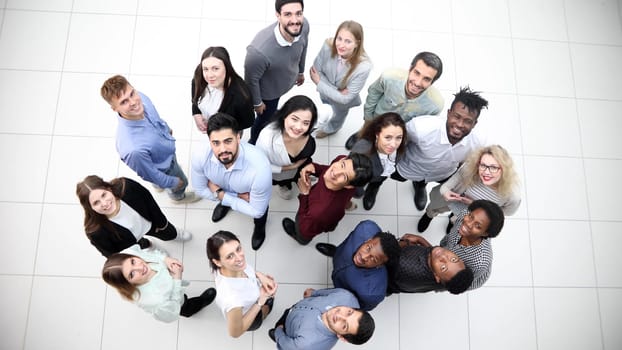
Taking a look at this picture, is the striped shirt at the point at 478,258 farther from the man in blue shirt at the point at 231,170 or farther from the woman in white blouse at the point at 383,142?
the man in blue shirt at the point at 231,170

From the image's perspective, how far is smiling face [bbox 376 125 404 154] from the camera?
2.55 meters

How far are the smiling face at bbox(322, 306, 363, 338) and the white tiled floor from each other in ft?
3.73

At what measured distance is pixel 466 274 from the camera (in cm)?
235

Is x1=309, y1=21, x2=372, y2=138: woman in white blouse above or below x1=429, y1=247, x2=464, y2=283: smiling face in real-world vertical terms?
above

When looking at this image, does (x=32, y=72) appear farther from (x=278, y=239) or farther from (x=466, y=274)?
(x=466, y=274)

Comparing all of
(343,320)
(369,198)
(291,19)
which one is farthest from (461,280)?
(291,19)

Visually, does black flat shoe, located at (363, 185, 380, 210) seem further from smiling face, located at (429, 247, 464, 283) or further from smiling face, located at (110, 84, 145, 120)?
smiling face, located at (110, 84, 145, 120)

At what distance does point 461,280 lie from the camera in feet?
7.71

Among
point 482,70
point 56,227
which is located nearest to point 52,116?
point 56,227

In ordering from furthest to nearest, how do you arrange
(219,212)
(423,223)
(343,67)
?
(423,223), (219,212), (343,67)

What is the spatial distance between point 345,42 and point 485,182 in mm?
1368

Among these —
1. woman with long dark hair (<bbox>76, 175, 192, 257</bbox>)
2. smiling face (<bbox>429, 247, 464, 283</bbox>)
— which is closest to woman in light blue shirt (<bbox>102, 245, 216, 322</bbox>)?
woman with long dark hair (<bbox>76, 175, 192, 257</bbox>)

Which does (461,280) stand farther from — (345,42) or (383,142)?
(345,42)

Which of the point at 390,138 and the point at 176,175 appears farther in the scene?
the point at 176,175
